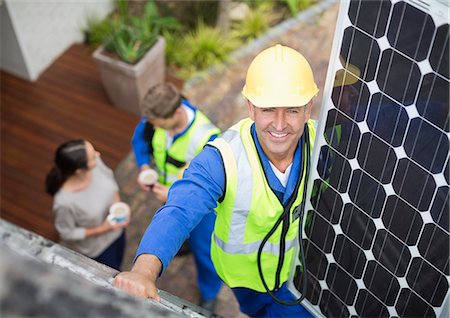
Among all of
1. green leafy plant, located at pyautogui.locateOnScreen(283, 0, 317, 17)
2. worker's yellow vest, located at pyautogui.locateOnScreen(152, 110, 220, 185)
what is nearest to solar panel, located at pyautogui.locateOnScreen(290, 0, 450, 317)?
worker's yellow vest, located at pyautogui.locateOnScreen(152, 110, 220, 185)

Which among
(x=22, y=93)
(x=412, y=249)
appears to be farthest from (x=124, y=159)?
(x=412, y=249)

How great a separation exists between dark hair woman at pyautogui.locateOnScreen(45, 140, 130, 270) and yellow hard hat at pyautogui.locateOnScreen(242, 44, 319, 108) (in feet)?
6.52

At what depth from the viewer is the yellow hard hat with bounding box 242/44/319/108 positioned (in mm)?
2139

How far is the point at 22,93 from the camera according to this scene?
667 cm

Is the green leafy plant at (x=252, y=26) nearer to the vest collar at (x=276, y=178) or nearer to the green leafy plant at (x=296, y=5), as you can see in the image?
the green leafy plant at (x=296, y=5)

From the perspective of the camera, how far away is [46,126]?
20.7ft

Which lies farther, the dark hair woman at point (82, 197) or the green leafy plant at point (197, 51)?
the green leafy plant at point (197, 51)

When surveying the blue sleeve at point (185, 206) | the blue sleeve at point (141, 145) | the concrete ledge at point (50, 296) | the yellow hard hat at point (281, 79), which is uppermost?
the concrete ledge at point (50, 296)

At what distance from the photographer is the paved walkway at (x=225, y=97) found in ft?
16.4

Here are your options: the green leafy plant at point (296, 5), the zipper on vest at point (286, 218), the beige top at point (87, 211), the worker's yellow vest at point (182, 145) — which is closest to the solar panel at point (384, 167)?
the zipper on vest at point (286, 218)

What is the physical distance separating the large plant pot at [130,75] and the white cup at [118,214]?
2.23 meters

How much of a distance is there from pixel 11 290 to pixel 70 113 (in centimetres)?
594

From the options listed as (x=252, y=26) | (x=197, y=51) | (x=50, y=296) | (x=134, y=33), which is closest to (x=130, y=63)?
(x=134, y=33)

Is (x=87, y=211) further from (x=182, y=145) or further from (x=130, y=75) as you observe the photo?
(x=130, y=75)
